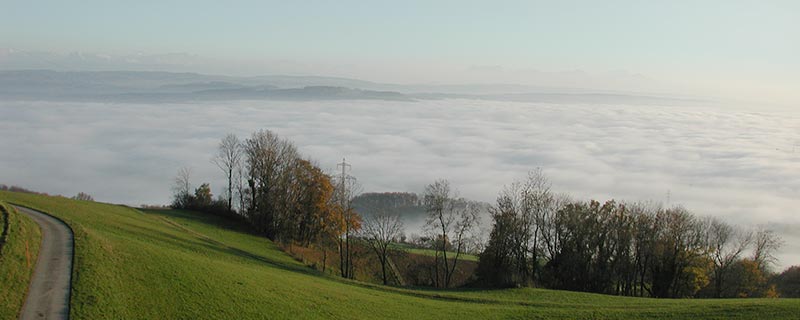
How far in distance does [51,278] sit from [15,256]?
1.79 metres

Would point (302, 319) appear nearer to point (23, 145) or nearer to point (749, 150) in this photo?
point (23, 145)

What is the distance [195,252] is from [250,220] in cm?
2388

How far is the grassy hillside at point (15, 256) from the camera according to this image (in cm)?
1628

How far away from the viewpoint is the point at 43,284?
17.9m

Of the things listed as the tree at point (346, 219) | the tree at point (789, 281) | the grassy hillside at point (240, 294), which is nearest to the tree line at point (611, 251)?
the grassy hillside at point (240, 294)

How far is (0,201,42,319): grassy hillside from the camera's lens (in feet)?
53.4

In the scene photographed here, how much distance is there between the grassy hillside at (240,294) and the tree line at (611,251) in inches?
389

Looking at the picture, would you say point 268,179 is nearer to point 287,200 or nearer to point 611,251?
point 287,200

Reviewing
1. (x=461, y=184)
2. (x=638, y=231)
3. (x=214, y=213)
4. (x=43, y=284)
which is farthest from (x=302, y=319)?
(x=461, y=184)

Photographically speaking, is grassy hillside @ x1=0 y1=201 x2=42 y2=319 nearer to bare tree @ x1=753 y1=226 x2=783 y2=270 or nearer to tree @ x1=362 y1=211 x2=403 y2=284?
tree @ x1=362 y1=211 x2=403 y2=284

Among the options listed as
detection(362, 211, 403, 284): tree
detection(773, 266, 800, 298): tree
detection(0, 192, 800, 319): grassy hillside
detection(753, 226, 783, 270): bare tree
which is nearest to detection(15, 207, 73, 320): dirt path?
detection(0, 192, 800, 319): grassy hillside

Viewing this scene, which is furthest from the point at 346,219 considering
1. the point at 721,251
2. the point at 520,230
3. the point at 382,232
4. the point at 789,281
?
the point at 789,281

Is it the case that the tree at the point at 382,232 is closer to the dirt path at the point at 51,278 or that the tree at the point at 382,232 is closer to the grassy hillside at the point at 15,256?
the dirt path at the point at 51,278

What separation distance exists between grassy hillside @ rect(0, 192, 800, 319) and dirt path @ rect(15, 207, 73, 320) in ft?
1.28
